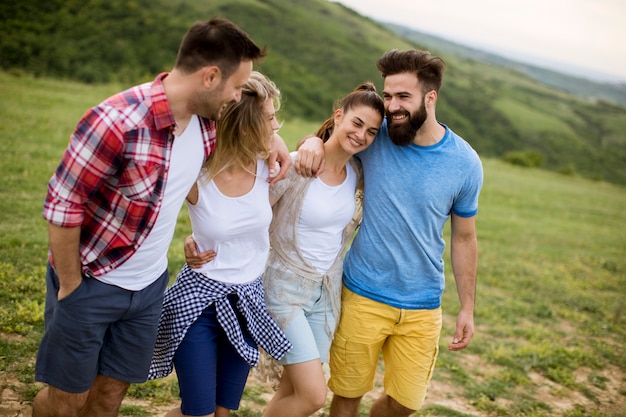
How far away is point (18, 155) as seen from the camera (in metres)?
10.6

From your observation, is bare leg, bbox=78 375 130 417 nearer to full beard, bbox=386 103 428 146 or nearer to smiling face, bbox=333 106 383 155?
smiling face, bbox=333 106 383 155

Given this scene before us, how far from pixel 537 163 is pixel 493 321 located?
39418 millimetres

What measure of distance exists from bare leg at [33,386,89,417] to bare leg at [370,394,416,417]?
2014mm

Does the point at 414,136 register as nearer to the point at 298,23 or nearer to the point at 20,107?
the point at 20,107

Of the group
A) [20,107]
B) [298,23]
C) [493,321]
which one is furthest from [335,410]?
[298,23]

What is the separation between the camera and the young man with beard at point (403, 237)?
3.76 metres

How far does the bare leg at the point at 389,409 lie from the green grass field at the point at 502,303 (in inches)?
43.5

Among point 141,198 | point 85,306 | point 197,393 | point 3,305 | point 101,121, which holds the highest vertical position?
point 101,121

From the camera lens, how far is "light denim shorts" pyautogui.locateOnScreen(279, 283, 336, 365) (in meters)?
3.41

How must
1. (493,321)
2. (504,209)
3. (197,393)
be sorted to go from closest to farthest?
1. (197,393)
2. (493,321)
3. (504,209)

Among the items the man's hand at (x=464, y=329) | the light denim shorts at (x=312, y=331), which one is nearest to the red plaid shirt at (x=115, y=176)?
the light denim shorts at (x=312, y=331)

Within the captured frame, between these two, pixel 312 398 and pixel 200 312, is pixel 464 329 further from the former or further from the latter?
pixel 200 312

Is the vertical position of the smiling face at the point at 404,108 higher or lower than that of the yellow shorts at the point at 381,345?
higher

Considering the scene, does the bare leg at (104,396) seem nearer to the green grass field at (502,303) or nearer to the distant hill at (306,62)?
the green grass field at (502,303)
